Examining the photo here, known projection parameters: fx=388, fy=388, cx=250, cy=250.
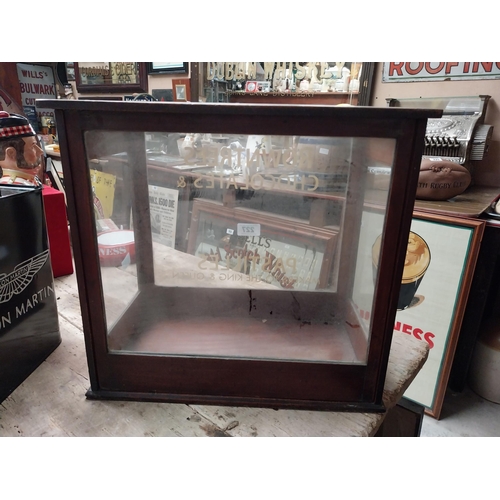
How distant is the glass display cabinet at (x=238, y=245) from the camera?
43 centimetres

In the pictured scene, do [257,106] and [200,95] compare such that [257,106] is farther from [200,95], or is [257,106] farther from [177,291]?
[200,95]

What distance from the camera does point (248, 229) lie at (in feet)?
1.83

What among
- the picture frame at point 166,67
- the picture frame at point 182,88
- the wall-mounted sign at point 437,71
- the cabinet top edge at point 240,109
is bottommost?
the cabinet top edge at point 240,109

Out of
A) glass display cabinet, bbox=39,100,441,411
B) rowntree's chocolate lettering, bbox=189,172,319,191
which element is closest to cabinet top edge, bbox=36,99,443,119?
glass display cabinet, bbox=39,100,441,411

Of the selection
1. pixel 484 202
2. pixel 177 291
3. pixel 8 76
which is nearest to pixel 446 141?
pixel 484 202

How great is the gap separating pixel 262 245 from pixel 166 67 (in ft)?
5.62

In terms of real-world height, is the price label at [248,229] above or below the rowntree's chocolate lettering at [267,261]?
above

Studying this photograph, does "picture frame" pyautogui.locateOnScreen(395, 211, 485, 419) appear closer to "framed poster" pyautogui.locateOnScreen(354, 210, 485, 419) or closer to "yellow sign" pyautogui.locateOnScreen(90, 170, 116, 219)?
"framed poster" pyautogui.locateOnScreen(354, 210, 485, 419)

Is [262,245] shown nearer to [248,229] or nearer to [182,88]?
[248,229]

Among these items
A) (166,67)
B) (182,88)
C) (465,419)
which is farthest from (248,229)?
(166,67)

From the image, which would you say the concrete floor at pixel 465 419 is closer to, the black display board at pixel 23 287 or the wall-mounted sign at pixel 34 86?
the black display board at pixel 23 287

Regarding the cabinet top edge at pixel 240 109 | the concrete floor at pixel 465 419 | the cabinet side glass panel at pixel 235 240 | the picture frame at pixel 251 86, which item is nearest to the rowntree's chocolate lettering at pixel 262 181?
the cabinet side glass panel at pixel 235 240

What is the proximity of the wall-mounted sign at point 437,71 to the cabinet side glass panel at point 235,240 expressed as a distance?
1159mm

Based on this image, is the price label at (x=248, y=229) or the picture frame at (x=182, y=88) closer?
the price label at (x=248, y=229)
